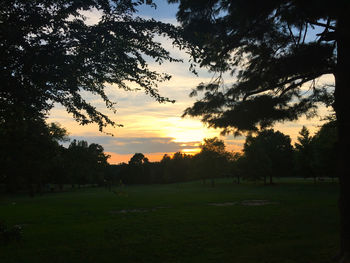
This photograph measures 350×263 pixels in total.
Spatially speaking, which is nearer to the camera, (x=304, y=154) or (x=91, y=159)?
(x=91, y=159)

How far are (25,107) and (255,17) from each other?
5843mm

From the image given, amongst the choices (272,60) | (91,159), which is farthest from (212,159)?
(91,159)

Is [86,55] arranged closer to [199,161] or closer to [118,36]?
[118,36]


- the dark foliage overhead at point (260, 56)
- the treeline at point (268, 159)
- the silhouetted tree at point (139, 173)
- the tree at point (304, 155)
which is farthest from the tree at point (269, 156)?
the silhouetted tree at point (139, 173)

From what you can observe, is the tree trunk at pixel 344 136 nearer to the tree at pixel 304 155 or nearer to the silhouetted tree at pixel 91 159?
the silhouetted tree at pixel 91 159

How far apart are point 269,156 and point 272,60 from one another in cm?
6507

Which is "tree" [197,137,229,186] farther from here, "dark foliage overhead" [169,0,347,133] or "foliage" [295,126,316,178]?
"dark foliage overhead" [169,0,347,133]

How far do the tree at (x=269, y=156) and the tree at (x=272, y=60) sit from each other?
4017 centimetres

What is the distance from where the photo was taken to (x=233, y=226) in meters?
13.0

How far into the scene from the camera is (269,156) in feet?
230

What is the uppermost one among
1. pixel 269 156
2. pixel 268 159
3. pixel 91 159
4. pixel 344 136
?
pixel 269 156

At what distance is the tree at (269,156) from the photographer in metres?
53.1

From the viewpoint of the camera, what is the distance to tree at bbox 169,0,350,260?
23.3 feet

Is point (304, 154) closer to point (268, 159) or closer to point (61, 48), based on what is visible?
point (268, 159)
